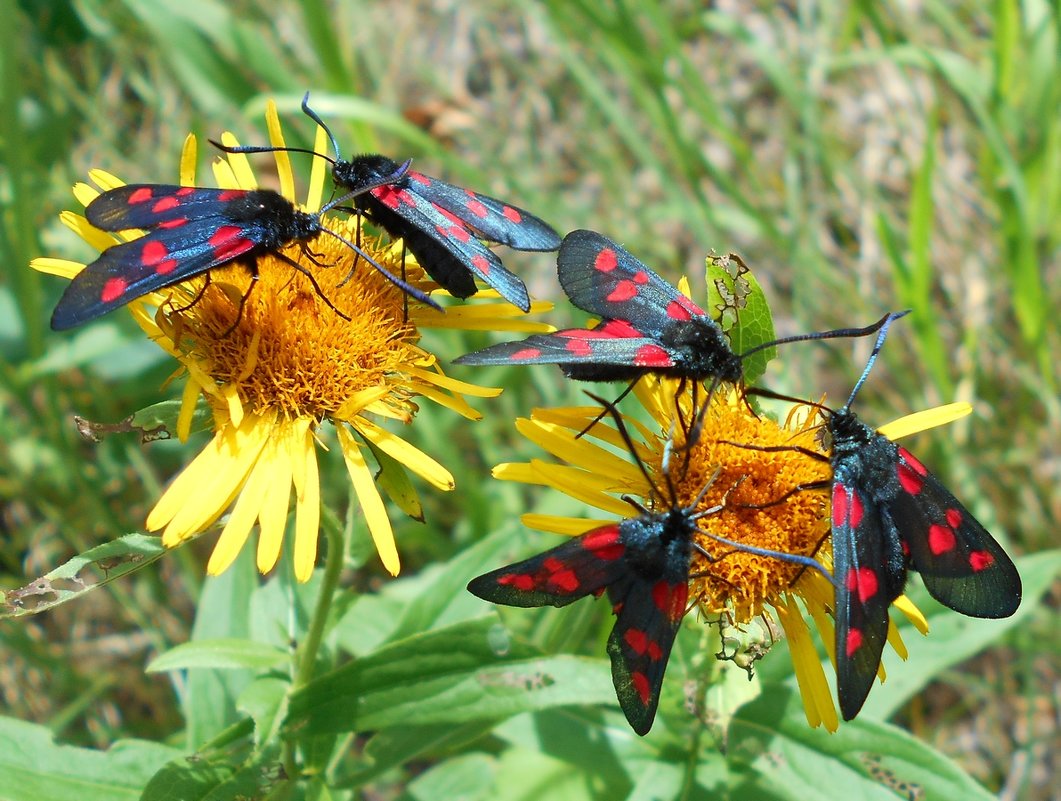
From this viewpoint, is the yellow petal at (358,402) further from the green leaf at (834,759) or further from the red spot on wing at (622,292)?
the green leaf at (834,759)

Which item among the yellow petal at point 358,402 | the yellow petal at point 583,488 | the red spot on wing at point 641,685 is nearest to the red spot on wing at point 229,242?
the yellow petal at point 358,402

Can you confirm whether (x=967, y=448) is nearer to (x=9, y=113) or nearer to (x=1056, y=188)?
(x=1056, y=188)

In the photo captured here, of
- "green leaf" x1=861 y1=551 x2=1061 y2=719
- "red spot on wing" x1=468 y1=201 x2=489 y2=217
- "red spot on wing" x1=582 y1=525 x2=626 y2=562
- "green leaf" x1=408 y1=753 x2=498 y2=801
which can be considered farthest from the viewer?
"green leaf" x1=408 y1=753 x2=498 y2=801

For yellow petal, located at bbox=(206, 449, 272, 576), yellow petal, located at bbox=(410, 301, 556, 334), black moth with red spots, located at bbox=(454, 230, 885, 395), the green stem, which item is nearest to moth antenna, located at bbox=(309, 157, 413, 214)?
yellow petal, located at bbox=(410, 301, 556, 334)

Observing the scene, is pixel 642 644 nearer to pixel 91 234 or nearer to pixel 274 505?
pixel 274 505

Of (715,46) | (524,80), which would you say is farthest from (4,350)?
(715,46)

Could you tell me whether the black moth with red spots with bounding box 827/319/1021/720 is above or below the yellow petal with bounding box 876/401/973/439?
below

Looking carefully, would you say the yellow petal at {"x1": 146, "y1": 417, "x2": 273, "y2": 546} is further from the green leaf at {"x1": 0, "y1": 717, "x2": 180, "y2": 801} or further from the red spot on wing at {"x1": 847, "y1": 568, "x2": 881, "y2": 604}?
the red spot on wing at {"x1": 847, "y1": 568, "x2": 881, "y2": 604}
